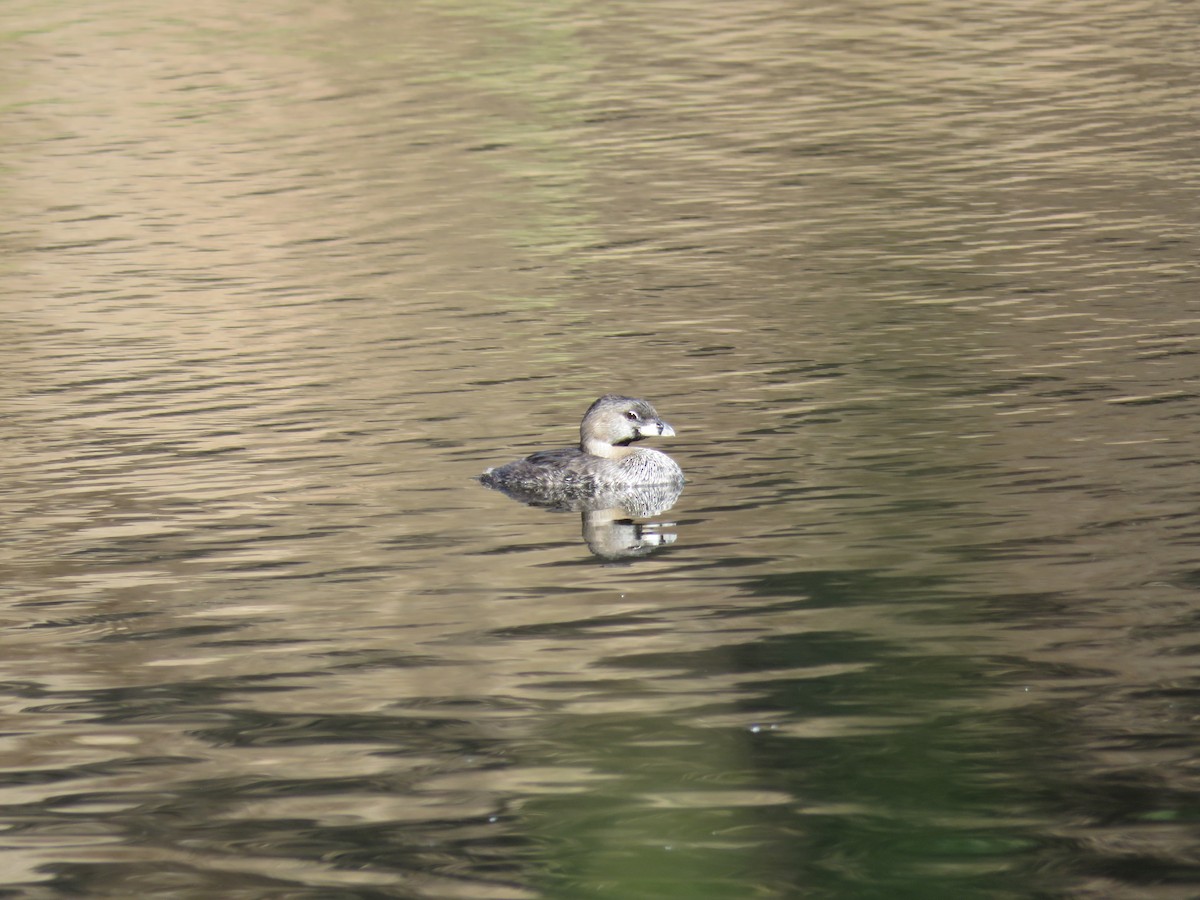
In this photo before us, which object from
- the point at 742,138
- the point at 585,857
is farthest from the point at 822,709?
the point at 742,138

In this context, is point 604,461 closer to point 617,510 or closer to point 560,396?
point 617,510

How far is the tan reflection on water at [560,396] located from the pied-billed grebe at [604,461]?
0.99 feet

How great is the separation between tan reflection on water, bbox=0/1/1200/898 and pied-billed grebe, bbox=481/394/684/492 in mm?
301

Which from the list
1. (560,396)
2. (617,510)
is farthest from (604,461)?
(560,396)

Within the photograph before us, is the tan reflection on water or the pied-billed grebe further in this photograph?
the pied-billed grebe

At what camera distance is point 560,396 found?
1867cm

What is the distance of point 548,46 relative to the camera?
46.7 metres

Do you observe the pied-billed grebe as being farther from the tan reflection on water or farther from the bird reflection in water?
the tan reflection on water

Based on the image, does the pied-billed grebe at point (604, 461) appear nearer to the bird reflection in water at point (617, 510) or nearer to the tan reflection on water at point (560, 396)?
the bird reflection in water at point (617, 510)

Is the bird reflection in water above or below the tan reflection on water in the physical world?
below

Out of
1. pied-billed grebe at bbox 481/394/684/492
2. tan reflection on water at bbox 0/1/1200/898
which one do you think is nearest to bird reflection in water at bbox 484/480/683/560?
pied-billed grebe at bbox 481/394/684/492

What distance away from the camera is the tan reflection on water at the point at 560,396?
969 centimetres

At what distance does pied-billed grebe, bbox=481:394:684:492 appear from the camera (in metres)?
15.2

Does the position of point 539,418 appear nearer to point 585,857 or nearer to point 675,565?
point 675,565
